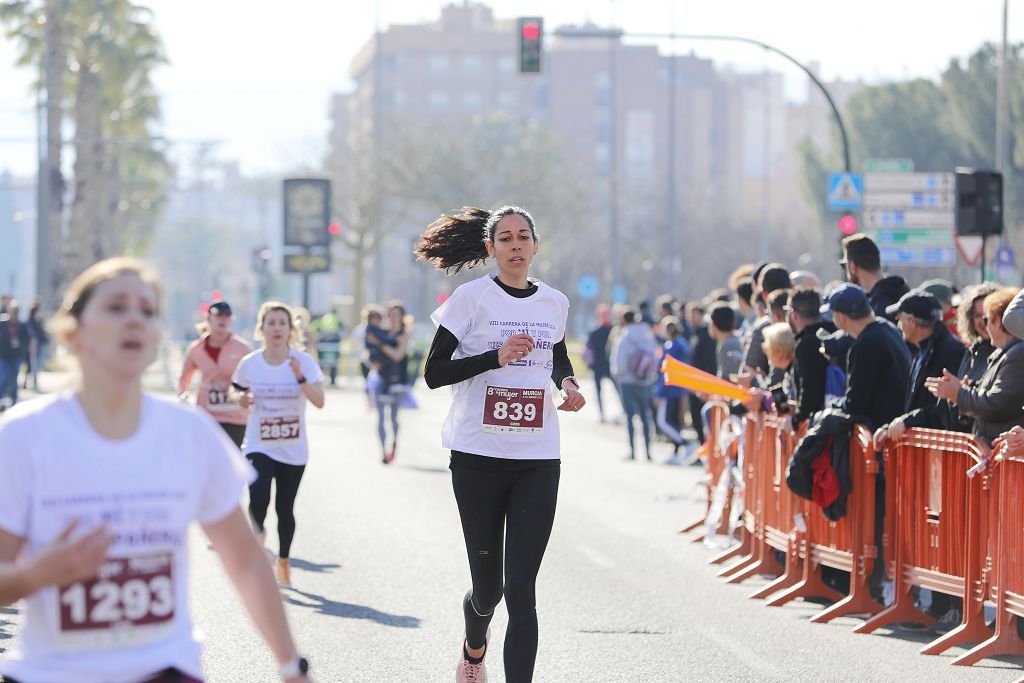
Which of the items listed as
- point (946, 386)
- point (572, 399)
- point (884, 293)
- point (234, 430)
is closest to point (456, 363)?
point (572, 399)

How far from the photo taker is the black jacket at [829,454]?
9.83 meters

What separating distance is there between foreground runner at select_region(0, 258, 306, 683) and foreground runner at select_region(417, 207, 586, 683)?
297 centimetres

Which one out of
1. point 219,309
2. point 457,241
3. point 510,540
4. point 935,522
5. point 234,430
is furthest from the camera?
point 234,430

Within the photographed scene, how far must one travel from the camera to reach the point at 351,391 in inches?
1666

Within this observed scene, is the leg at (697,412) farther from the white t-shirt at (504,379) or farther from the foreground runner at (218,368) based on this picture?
the white t-shirt at (504,379)

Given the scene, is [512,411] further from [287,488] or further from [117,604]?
[287,488]

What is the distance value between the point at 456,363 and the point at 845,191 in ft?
71.2

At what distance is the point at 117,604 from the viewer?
3.64 metres

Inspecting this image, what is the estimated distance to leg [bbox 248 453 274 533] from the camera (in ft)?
36.1

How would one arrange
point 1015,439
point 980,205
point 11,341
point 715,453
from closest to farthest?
point 1015,439 → point 715,453 → point 980,205 → point 11,341

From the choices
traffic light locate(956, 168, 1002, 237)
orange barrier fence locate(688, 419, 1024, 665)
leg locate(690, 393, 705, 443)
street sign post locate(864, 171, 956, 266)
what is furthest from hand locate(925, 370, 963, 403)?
street sign post locate(864, 171, 956, 266)

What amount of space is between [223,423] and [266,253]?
4840 cm

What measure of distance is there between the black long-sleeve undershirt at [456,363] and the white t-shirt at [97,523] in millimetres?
3059

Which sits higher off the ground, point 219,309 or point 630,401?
point 219,309
